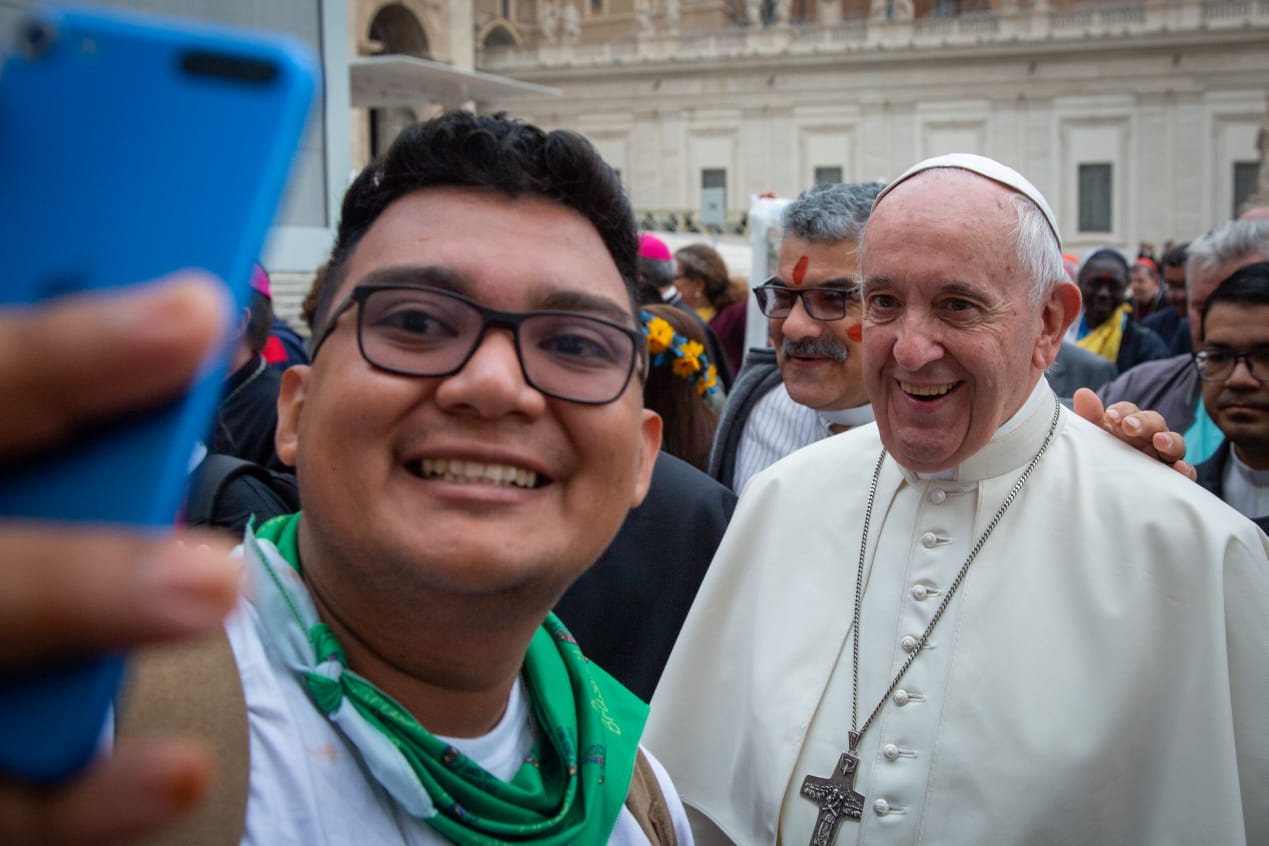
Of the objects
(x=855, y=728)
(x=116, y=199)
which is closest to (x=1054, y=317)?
(x=855, y=728)

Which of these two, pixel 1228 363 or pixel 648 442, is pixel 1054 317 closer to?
pixel 648 442

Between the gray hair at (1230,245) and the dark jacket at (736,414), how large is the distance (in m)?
2.08

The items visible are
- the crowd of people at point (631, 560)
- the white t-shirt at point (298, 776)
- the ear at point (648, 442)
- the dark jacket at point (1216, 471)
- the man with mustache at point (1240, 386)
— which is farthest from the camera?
the dark jacket at point (1216, 471)

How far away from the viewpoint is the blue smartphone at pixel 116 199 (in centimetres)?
52

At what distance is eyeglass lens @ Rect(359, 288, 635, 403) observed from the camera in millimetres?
1268

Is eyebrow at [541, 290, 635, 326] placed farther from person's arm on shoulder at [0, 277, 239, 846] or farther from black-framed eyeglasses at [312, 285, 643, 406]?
person's arm on shoulder at [0, 277, 239, 846]

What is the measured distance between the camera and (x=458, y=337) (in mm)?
1286

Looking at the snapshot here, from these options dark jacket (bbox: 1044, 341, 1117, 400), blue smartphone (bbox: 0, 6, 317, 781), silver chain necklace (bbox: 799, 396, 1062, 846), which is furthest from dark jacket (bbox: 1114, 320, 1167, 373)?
blue smartphone (bbox: 0, 6, 317, 781)

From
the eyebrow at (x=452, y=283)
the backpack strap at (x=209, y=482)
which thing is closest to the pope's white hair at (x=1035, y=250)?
the eyebrow at (x=452, y=283)

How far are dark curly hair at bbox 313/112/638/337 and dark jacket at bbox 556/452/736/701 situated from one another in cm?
131

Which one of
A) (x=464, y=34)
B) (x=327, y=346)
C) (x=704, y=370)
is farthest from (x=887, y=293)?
(x=464, y=34)

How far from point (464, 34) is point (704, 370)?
37146 millimetres

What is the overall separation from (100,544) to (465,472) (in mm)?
739

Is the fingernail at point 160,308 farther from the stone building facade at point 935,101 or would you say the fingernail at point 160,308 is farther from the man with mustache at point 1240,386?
the stone building facade at point 935,101
